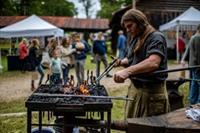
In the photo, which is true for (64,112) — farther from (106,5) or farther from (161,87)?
(106,5)

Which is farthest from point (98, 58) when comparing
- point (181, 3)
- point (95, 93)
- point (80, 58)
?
point (181, 3)

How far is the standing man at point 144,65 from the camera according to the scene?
4.13 meters

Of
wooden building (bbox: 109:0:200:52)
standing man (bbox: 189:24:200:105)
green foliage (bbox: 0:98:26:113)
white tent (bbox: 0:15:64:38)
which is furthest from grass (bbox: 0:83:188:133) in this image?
wooden building (bbox: 109:0:200:52)

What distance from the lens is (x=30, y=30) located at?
20.3 metres

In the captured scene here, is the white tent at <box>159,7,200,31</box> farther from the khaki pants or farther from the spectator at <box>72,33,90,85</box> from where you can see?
the khaki pants

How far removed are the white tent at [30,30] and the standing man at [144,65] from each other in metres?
16.1

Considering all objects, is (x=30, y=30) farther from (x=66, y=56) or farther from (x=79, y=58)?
(x=79, y=58)

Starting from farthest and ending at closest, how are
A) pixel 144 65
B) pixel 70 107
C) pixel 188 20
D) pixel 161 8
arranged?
pixel 161 8 < pixel 188 20 < pixel 144 65 < pixel 70 107

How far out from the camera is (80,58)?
45.2ft

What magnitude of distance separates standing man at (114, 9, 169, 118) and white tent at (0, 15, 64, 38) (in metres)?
16.1

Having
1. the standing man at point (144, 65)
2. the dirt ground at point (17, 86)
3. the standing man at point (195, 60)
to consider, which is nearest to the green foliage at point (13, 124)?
the dirt ground at point (17, 86)

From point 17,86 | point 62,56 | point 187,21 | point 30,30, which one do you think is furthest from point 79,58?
point 187,21

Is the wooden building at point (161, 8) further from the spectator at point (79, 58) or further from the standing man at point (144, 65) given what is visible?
the standing man at point (144, 65)

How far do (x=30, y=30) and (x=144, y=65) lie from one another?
16.8 meters
